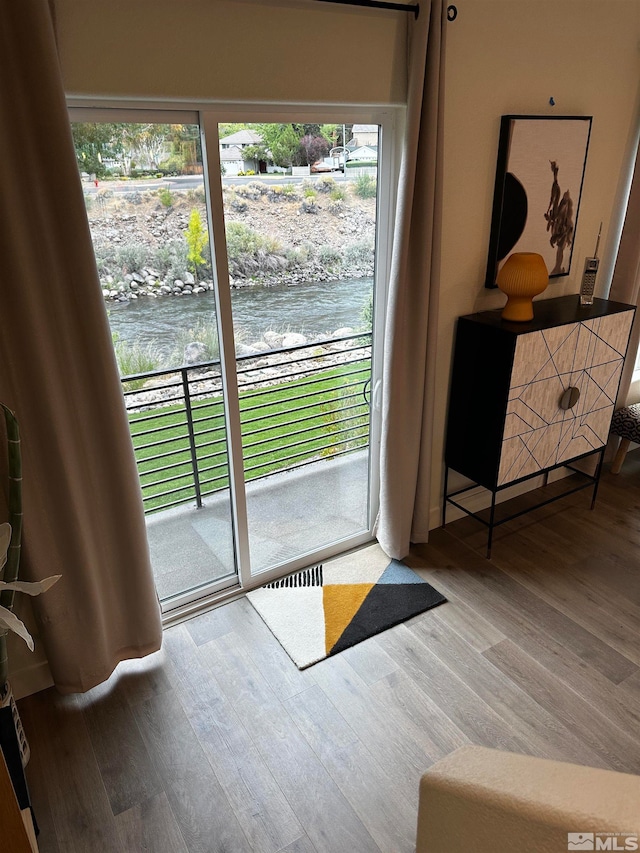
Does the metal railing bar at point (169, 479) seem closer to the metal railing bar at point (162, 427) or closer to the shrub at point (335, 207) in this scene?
the metal railing bar at point (162, 427)

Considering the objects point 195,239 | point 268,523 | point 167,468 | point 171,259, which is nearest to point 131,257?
point 171,259

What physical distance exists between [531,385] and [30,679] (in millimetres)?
2468

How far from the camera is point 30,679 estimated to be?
228cm

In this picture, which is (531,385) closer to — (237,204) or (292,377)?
(292,377)

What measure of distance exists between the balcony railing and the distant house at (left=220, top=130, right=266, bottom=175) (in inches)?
29.2

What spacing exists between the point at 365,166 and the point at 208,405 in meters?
1.22

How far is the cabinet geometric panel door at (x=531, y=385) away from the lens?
2.70m

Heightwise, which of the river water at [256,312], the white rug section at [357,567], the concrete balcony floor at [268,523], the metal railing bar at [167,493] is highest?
the river water at [256,312]

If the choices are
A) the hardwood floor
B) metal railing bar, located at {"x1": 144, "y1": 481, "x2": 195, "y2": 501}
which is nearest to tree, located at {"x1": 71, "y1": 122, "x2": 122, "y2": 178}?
metal railing bar, located at {"x1": 144, "y1": 481, "x2": 195, "y2": 501}

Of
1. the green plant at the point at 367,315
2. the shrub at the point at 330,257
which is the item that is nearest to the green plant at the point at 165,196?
the shrub at the point at 330,257

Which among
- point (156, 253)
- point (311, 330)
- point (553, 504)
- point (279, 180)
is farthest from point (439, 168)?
point (553, 504)

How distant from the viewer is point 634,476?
382 cm

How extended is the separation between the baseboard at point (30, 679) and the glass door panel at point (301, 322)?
3.35 feet

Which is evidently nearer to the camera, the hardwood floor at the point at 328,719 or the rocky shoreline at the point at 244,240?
the hardwood floor at the point at 328,719
